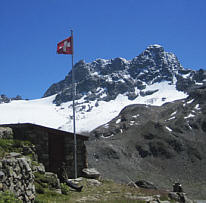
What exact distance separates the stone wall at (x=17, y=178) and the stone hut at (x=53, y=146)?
312 inches

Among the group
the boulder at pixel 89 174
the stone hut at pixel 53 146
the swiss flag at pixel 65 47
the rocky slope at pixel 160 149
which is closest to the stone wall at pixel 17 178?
the stone hut at pixel 53 146

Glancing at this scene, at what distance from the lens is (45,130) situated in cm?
2067

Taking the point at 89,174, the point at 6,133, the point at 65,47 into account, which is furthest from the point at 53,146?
the point at 65,47

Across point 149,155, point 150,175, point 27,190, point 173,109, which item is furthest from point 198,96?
point 27,190

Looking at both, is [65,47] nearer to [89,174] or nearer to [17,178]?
[89,174]

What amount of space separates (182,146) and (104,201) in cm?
8218

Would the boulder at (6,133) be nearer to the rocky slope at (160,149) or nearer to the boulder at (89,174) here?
the boulder at (89,174)

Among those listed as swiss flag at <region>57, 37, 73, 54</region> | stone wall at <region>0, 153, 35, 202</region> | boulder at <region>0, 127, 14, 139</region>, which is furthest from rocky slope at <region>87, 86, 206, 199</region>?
stone wall at <region>0, 153, 35, 202</region>

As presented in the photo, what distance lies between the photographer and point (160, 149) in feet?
307

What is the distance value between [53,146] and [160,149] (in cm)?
7507

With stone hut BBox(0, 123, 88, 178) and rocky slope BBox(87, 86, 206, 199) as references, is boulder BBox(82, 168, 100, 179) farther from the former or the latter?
rocky slope BBox(87, 86, 206, 199)

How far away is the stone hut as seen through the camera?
20.3 meters

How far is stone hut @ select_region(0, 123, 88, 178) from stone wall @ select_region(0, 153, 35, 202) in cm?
791

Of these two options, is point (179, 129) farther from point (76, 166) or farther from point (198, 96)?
point (76, 166)
